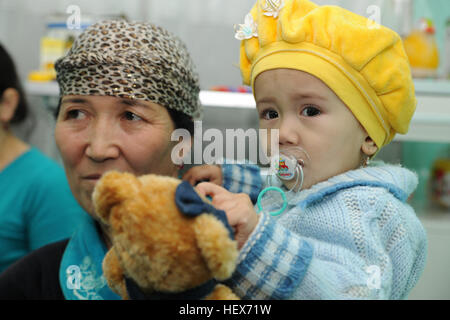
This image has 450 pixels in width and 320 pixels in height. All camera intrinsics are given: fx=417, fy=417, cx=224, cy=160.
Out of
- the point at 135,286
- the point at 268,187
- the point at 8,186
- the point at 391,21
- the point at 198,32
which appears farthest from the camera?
the point at 8,186

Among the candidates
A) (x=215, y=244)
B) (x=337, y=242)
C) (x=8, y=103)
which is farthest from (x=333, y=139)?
(x=8, y=103)

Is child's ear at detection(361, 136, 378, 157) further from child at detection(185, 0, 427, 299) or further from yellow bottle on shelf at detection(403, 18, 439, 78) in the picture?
yellow bottle on shelf at detection(403, 18, 439, 78)

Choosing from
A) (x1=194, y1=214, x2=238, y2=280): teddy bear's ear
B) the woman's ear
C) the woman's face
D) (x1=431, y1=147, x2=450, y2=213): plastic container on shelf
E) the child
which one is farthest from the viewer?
the woman's ear

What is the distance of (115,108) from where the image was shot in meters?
0.66

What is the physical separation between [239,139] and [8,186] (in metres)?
0.92

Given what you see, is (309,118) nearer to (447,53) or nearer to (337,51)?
(337,51)

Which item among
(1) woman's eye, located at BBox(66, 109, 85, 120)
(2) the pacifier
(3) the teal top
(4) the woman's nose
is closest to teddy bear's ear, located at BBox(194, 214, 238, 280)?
(2) the pacifier

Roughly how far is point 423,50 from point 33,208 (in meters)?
1.15

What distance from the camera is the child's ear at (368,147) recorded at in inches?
27.0

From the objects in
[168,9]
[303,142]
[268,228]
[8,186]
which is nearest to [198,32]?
[168,9]

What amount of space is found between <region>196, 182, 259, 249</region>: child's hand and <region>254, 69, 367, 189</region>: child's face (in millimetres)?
129

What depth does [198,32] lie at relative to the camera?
34.4 inches

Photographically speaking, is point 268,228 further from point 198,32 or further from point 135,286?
point 198,32

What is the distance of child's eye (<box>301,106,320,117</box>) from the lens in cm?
60
